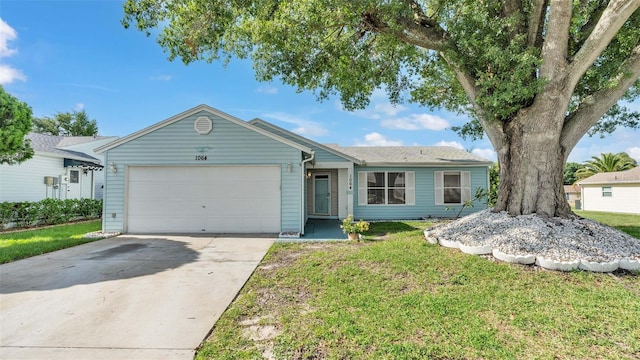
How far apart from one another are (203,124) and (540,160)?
29.6 feet

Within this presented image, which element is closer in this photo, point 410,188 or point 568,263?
point 568,263

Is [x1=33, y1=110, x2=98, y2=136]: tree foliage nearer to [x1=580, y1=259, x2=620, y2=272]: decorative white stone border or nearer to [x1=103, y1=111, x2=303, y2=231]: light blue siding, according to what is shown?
[x1=103, y1=111, x2=303, y2=231]: light blue siding

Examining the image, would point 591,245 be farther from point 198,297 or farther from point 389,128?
point 389,128

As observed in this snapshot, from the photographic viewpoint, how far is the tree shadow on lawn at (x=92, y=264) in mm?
4625

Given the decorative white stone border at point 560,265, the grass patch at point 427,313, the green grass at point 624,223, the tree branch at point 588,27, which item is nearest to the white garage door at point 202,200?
the grass patch at point 427,313

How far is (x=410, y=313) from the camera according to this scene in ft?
11.0

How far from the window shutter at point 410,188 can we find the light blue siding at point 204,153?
5938 mm

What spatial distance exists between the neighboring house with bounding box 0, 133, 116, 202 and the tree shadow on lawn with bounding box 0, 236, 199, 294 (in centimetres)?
789

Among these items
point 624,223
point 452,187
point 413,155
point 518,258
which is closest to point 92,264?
point 518,258

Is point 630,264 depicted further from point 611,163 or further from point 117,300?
point 611,163

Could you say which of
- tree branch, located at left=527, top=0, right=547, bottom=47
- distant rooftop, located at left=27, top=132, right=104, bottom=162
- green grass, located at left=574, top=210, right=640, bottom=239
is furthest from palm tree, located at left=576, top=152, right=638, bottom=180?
distant rooftop, located at left=27, top=132, right=104, bottom=162

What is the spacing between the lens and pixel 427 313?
3.35 meters

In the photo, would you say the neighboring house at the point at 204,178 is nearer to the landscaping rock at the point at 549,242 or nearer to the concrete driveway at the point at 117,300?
the concrete driveway at the point at 117,300

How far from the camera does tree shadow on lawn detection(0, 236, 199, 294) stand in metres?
4.62
